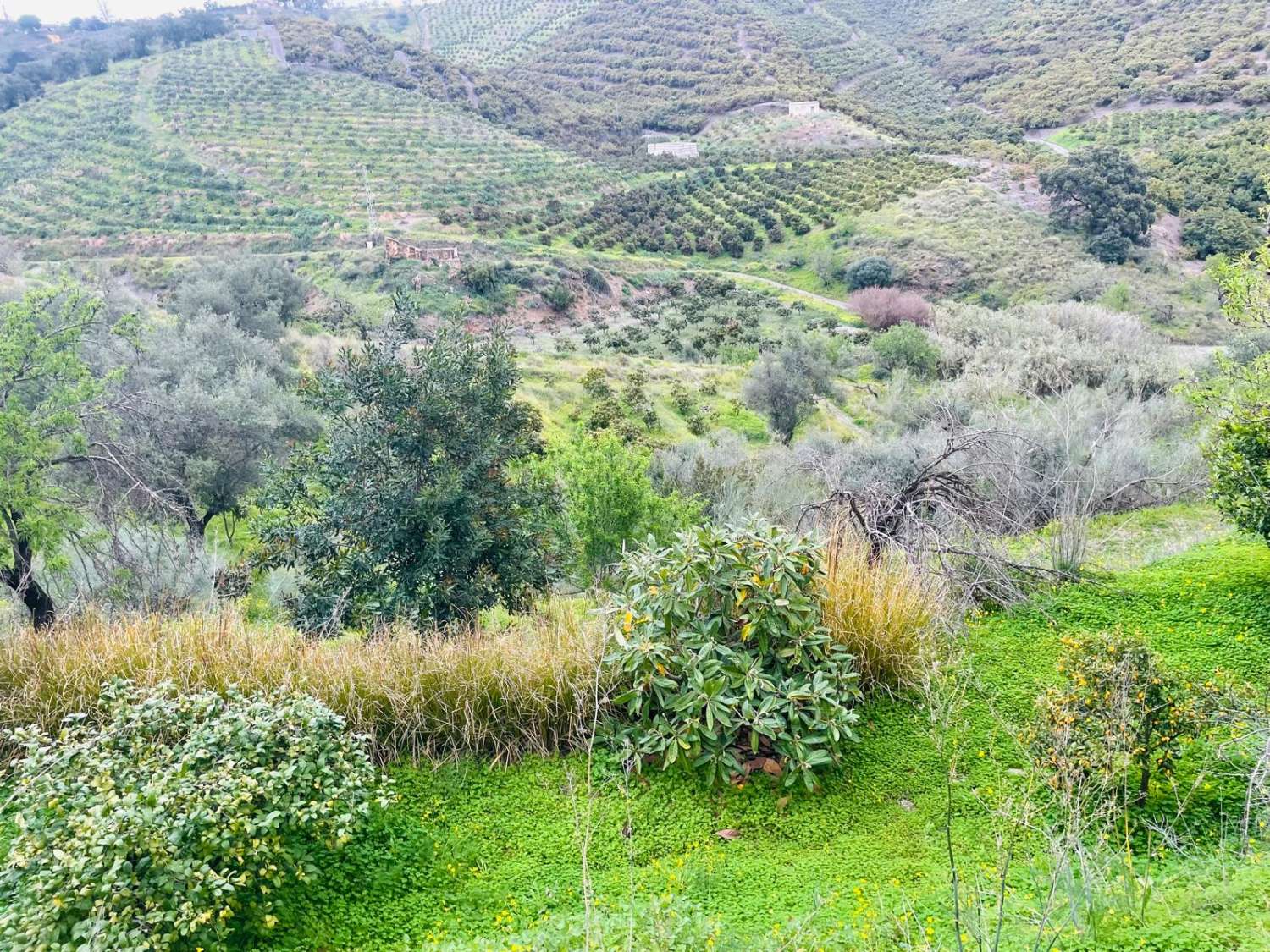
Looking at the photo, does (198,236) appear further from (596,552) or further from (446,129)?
(596,552)

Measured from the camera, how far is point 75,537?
7797 mm

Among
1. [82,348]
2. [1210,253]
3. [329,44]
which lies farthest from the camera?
[329,44]

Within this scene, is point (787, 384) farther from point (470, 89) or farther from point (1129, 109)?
point (470, 89)

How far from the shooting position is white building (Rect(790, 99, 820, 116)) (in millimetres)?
64062

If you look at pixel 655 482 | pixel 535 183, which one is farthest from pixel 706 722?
pixel 535 183

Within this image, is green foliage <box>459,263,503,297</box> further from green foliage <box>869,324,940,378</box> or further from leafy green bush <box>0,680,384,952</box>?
leafy green bush <box>0,680,384,952</box>

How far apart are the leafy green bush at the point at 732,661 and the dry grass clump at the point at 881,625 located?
0.24 meters

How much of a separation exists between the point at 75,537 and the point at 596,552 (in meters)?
5.75

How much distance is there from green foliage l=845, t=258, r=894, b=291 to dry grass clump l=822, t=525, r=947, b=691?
1428 inches

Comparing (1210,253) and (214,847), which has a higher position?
(214,847)

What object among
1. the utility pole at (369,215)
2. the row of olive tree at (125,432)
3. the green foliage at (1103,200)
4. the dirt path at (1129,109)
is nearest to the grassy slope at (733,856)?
the row of olive tree at (125,432)

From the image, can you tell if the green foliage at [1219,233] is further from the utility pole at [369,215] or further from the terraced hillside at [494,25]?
the terraced hillside at [494,25]

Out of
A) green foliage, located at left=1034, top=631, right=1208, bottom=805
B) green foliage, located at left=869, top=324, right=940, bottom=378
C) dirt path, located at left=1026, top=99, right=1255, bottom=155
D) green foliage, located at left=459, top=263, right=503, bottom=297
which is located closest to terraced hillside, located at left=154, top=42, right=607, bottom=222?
green foliage, located at left=459, top=263, right=503, bottom=297

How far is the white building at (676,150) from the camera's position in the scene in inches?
2421
